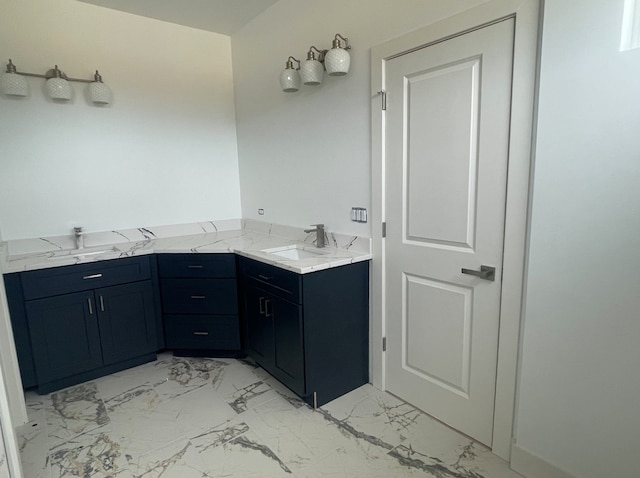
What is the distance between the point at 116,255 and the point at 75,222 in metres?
0.57

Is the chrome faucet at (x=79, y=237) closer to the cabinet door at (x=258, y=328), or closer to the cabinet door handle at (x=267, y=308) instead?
Answer: the cabinet door at (x=258, y=328)

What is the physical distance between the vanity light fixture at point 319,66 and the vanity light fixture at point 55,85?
4.67ft

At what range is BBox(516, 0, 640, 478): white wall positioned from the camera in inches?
50.0

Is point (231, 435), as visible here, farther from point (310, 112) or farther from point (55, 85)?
point (55, 85)

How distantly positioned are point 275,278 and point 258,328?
507 millimetres

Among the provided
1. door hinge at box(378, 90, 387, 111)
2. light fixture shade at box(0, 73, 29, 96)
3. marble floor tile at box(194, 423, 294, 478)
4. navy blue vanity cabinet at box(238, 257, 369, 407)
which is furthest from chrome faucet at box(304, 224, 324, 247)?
light fixture shade at box(0, 73, 29, 96)

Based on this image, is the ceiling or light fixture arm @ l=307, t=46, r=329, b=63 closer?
light fixture arm @ l=307, t=46, r=329, b=63

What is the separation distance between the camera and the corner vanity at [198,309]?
2.19 metres

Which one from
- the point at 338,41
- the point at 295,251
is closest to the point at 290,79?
the point at 338,41

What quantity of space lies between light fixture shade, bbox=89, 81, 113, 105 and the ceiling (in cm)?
61

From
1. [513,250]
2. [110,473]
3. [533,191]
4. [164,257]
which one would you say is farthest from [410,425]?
[164,257]

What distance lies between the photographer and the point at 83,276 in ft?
8.23

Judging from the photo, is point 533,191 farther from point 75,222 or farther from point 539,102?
point 75,222

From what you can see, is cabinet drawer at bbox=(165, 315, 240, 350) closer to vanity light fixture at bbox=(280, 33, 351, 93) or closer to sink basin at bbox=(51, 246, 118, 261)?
sink basin at bbox=(51, 246, 118, 261)
